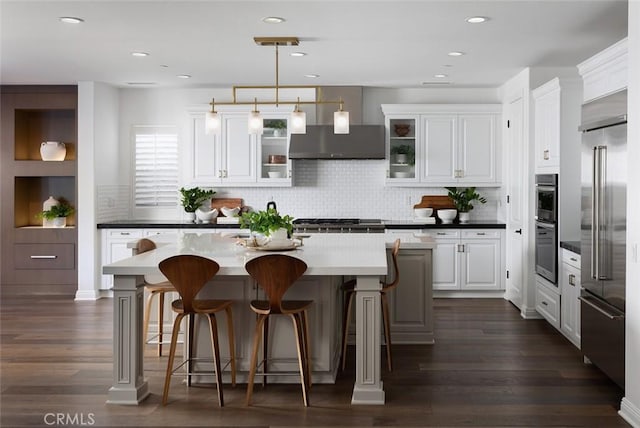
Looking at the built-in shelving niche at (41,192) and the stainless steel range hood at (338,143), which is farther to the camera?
the built-in shelving niche at (41,192)

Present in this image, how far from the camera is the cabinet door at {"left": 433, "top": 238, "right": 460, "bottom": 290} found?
8188 mm

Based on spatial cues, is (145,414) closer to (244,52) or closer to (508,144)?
(244,52)

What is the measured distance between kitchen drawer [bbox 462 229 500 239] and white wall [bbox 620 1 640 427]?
13.7 ft

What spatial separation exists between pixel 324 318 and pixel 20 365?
237 cm

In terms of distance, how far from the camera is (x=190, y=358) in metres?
4.65

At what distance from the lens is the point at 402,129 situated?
845cm

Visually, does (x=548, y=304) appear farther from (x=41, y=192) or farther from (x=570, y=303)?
(x=41, y=192)

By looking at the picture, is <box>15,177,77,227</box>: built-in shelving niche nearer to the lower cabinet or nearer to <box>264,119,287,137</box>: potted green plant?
<box>264,119,287,137</box>: potted green plant

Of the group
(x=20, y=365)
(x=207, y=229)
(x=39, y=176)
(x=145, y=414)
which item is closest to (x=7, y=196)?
(x=39, y=176)

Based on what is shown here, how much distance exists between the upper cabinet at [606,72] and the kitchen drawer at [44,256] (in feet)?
20.1

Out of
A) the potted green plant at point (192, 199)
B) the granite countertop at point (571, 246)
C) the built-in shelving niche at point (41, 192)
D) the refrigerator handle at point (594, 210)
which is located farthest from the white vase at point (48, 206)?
the refrigerator handle at point (594, 210)

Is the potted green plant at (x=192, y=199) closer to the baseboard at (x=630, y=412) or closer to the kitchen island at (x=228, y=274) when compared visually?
the kitchen island at (x=228, y=274)

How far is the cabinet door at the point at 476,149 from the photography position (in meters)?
8.43

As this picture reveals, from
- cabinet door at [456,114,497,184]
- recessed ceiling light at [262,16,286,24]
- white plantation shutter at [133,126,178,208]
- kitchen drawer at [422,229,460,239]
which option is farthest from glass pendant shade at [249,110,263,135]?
cabinet door at [456,114,497,184]
